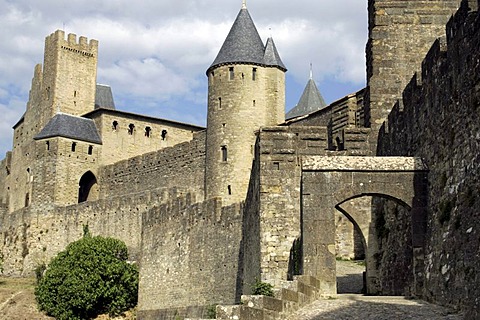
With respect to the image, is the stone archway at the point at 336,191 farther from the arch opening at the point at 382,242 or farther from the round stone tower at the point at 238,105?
the round stone tower at the point at 238,105

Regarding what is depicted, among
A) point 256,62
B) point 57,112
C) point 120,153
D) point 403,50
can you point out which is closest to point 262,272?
point 403,50

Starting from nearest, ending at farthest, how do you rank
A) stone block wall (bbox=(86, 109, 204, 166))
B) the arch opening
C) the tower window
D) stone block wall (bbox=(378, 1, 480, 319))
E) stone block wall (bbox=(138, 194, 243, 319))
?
stone block wall (bbox=(378, 1, 480, 319)), the arch opening, stone block wall (bbox=(138, 194, 243, 319)), the tower window, stone block wall (bbox=(86, 109, 204, 166))

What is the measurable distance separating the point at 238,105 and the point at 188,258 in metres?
10.6

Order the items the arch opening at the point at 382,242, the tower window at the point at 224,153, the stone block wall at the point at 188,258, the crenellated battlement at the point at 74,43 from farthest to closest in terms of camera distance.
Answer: the crenellated battlement at the point at 74,43, the tower window at the point at 224,153, the stone block wall at the point at 188,258, the arch opening at the point at 382,242

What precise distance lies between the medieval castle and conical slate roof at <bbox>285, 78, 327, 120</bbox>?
19 centimetres

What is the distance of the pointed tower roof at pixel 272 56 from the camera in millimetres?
41531

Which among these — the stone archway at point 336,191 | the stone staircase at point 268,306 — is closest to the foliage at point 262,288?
the stone archway at point 336,191

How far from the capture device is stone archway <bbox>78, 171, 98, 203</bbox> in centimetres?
5149

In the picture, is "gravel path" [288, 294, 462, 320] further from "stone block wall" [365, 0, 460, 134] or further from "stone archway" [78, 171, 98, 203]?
"stone archway" [78, 171, 98, 203]

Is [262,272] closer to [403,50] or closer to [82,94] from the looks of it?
[403,50]

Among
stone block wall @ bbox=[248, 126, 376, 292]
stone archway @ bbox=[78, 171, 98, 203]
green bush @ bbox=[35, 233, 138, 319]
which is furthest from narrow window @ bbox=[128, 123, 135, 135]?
stone block wall @ bbox=[248, 126, 376, 292]

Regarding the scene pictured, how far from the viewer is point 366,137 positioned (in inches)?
701

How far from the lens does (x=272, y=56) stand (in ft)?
137

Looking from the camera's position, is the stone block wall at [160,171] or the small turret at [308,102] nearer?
the stone block wall at [160,171]
